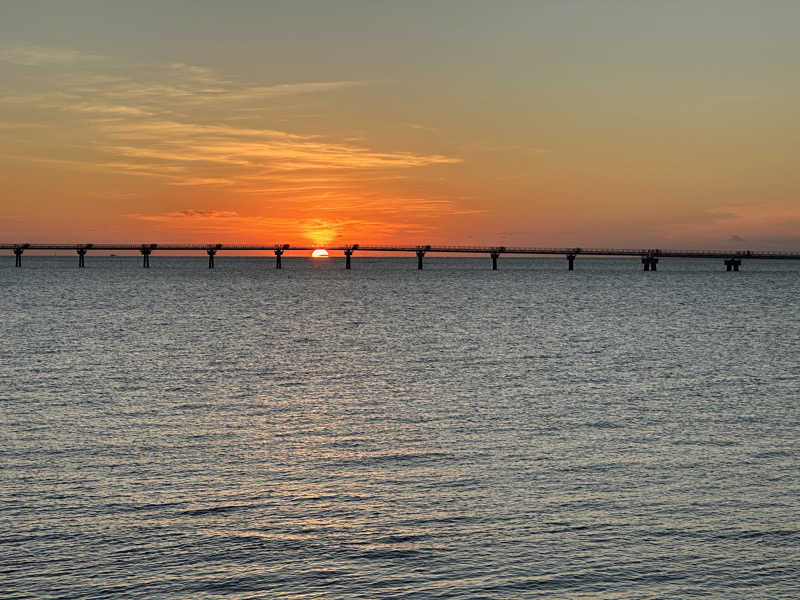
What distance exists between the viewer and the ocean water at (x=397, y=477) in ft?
46.6

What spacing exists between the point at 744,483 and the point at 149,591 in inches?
522

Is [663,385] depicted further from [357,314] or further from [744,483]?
[357,314]

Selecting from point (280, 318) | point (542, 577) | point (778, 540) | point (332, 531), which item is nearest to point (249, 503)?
point (332, 531)

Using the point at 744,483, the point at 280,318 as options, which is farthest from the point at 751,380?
the point at 280,318

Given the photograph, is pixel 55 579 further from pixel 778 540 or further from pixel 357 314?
pixel 357 314

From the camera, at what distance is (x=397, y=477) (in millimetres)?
20266

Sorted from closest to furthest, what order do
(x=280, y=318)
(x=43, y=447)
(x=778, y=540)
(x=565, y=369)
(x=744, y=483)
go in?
(x=778, y=540) → (x=744, y=483) → (x=43, y=447) → (x=565, y=369) → (x=280, y=318)

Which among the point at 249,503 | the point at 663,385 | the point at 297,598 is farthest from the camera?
the point at 663,385

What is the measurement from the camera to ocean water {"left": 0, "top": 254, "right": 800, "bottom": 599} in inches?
559

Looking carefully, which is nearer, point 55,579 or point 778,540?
point 55,579

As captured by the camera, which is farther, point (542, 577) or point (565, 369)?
point (565, 369)

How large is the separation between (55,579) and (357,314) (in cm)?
7577

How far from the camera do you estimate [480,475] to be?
20.5 m

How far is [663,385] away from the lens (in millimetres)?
37375
